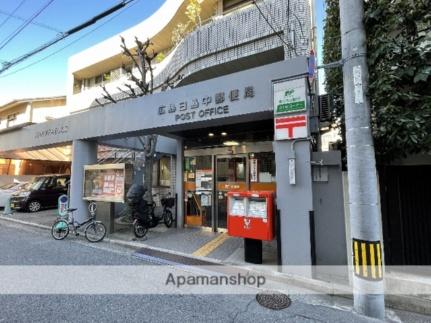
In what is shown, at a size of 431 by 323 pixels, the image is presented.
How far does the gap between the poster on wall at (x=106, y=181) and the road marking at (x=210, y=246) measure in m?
2.89

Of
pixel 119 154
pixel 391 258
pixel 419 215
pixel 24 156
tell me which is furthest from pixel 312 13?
pixel 24 156

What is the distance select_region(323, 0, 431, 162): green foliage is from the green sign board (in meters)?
1.12

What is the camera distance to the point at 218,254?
20.8 ft

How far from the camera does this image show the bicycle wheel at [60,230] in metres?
7.96

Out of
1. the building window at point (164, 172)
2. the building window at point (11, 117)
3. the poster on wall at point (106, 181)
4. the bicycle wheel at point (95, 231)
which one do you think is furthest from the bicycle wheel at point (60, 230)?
the building window at point (11, 117)

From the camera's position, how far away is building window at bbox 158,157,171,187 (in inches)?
520

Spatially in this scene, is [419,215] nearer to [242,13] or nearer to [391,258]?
[391,258]

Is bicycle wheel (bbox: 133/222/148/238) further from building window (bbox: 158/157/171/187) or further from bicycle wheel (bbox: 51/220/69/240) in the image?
building window (bbox: 158/157/171/187)

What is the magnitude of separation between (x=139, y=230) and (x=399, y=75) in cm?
698

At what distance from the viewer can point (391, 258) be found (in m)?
5.11

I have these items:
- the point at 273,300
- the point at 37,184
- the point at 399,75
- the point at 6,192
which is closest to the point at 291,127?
the point at 399,75

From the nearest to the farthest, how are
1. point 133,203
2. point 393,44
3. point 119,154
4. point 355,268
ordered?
point 355,268 → point 393,44 → point 133,203 → point 119,154

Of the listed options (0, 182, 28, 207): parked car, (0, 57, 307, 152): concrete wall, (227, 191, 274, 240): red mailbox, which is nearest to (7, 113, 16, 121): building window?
(0, 182, 28, 207): parked car

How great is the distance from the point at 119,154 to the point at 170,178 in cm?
357
